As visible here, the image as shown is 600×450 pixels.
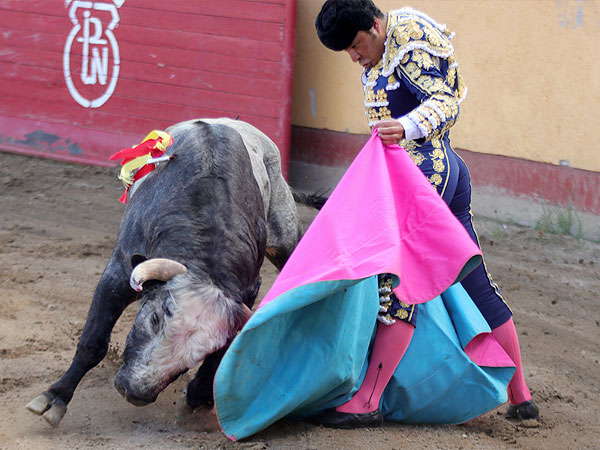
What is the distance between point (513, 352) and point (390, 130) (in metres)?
0.97

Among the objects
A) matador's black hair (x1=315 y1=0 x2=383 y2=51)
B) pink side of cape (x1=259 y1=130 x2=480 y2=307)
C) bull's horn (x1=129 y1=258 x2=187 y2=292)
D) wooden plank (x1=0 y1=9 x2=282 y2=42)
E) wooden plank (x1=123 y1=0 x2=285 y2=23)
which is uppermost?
matador's black hair (x1=315 y1=0 x2=383 y2=51)

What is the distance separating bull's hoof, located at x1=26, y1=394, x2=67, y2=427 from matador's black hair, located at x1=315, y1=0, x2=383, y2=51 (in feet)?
4.78

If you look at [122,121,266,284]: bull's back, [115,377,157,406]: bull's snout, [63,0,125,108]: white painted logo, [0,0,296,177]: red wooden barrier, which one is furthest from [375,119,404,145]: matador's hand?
[63,0,125,108]: white painted logo

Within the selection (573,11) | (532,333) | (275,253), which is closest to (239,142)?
(275,253)

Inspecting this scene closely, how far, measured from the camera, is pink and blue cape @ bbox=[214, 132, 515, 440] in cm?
224

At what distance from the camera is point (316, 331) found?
250 centimetres

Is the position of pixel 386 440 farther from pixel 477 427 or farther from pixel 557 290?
pixel 557 290

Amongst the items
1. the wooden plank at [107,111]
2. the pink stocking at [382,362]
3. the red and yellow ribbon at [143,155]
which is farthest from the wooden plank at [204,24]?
the pink stocking at [382,362]

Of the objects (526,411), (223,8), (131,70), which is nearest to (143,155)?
(526,411)

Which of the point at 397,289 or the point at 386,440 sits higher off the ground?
the point at 397,289

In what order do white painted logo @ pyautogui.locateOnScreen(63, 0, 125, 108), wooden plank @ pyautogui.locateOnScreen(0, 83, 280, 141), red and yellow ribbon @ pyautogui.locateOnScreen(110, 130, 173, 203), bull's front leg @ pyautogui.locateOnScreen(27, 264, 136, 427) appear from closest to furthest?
bull's front leg @ pyautogui.locateOnScreen(27, 264, 136, 427) < red and yellow ribbon @ pyautogui.locateOnScreen(110, 130, 173, 203) < wooden plank @ pyautogui.locateOnScreen(0, 83, 280, 141) < white painted logo @ pyautogui.locateOnScreen(63, 0, 125, 108)

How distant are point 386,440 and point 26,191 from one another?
3.95m

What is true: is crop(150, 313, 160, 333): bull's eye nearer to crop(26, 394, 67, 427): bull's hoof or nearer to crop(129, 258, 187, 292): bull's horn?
crop(129, 258, 187, 292): bull's horn

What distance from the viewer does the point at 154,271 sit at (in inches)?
91.4
